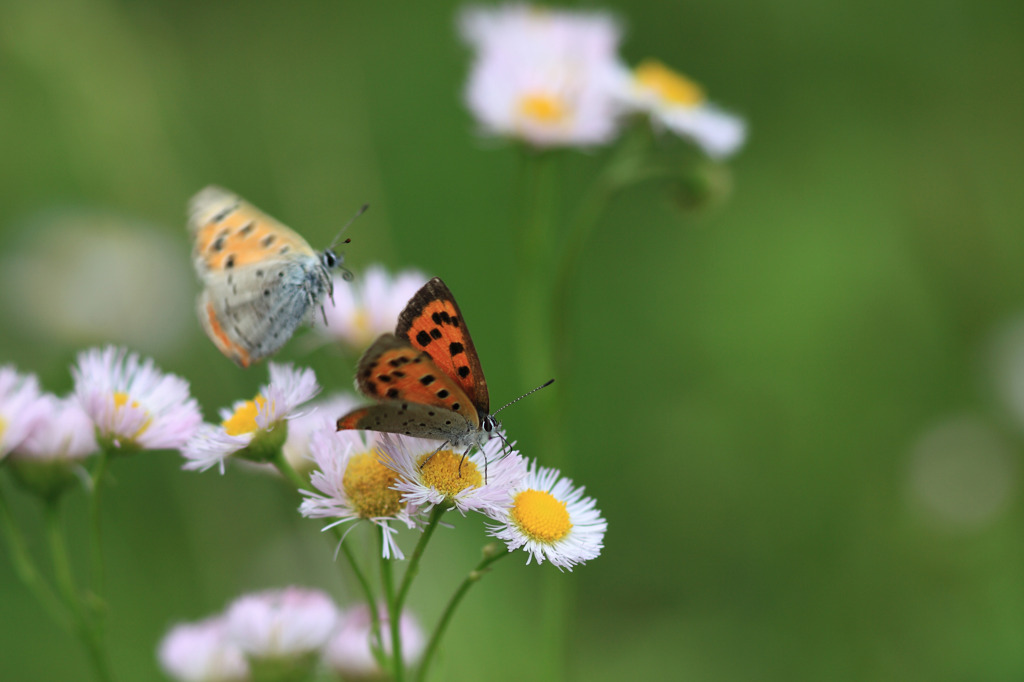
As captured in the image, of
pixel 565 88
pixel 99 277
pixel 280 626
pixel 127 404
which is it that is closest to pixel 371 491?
pixel 280 626

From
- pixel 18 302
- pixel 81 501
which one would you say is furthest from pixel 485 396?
pixel 18 302

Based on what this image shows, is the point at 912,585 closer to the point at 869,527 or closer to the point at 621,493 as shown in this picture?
the point at 869,527

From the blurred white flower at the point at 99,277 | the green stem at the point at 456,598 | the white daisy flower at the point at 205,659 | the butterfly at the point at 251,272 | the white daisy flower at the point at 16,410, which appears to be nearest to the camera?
the green stem at the point at 456,598

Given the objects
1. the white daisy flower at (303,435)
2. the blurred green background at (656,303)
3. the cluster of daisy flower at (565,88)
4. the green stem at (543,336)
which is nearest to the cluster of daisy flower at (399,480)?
the white daisy flower at (303,435)

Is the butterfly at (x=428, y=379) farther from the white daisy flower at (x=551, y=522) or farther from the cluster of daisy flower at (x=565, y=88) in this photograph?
the cluster of daisy flower at (x=565, y=88)

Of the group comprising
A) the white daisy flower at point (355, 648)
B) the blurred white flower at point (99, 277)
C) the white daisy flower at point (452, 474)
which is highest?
the blurred white flower at point (99, 277)

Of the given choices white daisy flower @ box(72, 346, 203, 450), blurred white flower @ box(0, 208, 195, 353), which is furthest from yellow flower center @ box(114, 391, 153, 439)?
blurred white flower @ box(0, 208, 195, 353)
